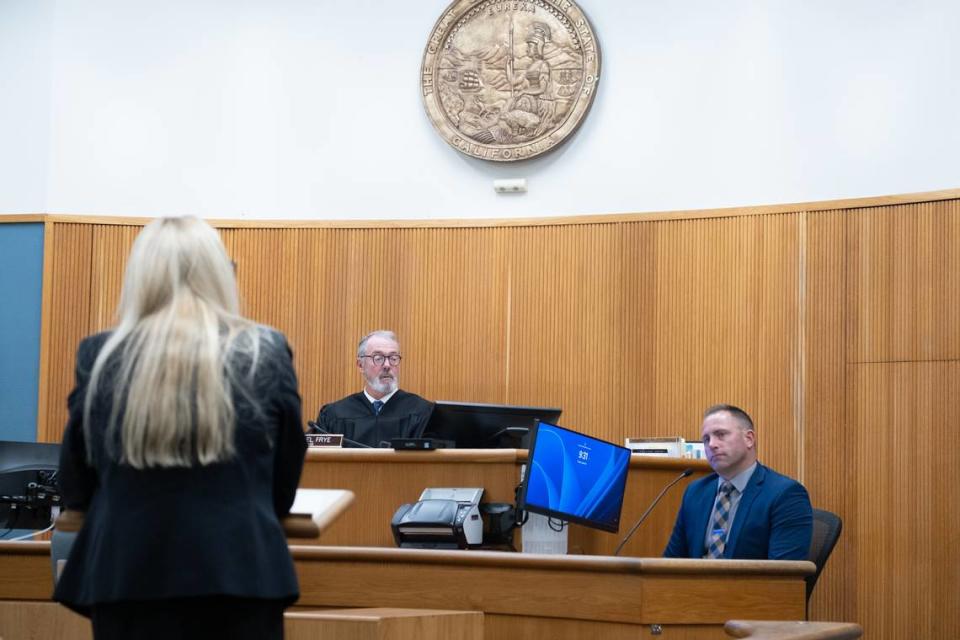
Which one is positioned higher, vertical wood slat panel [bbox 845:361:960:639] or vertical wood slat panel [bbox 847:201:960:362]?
vertical wood slat panel [bbox 847:201:960:362]

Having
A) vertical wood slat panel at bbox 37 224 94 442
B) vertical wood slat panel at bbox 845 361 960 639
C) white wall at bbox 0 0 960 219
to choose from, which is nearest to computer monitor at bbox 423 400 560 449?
A: vertical wood slat panel at bbox 845 361 960 639

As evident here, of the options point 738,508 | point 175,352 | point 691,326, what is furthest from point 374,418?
point 175,352

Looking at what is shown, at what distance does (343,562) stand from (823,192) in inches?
149

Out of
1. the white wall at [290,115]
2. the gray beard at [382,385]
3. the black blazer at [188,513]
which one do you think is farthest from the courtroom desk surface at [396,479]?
the white wall at [290,115]

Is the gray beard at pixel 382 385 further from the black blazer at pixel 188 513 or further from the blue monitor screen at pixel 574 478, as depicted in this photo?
the black blazer at pixel 188 513

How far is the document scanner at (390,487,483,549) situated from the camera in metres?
4.32

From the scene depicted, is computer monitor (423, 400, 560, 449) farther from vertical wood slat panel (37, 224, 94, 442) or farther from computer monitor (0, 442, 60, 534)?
vertical wood slat panel (37, 224, 94, 442)

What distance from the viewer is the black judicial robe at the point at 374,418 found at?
256 inches

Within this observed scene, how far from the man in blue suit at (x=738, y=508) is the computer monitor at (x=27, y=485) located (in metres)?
2.33

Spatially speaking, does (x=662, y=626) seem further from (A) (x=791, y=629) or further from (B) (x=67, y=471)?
(B) (x=67, y=471)

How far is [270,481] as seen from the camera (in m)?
2.23

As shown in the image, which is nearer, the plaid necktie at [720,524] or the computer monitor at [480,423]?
the plaid necktie at [720,524]

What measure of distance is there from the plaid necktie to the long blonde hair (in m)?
2.92

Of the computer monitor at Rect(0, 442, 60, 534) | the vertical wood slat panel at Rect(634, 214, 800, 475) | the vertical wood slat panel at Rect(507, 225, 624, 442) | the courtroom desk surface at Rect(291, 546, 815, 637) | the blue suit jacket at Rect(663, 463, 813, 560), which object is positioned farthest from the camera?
the vertical wood slat panel at Rect(507, 225, 624, 442)
